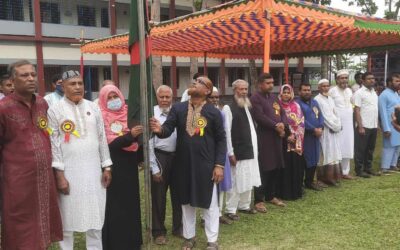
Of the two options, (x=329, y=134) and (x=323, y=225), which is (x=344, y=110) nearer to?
(x=329, y=134)

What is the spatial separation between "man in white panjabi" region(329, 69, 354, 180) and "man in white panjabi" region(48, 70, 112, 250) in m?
4.50

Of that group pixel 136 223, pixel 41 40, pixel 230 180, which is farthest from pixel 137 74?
pixel 41 40

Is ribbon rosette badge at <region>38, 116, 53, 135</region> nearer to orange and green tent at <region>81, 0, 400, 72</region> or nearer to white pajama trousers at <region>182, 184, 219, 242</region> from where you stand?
white pajama trousers at <region>182, 184, 219, 242</region>

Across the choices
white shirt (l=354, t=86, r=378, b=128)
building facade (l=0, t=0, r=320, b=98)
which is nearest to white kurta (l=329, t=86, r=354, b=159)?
white shirt (l=354, t=86, r=378, b=128)

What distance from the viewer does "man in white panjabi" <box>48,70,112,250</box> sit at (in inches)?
120

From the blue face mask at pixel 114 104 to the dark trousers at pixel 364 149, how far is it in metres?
4.80

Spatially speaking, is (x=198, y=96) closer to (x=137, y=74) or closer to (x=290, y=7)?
(x=137, y=74)

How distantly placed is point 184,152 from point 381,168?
4735mm

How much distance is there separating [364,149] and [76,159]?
207 inches

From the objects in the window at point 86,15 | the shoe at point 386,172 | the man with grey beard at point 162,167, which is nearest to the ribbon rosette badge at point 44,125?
the man with grey beard at point 162,167

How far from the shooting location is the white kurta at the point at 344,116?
21.4 feet

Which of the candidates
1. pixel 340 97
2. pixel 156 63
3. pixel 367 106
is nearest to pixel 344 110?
pixel 340 97

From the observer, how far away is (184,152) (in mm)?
3742

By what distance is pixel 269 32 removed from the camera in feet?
16.0
